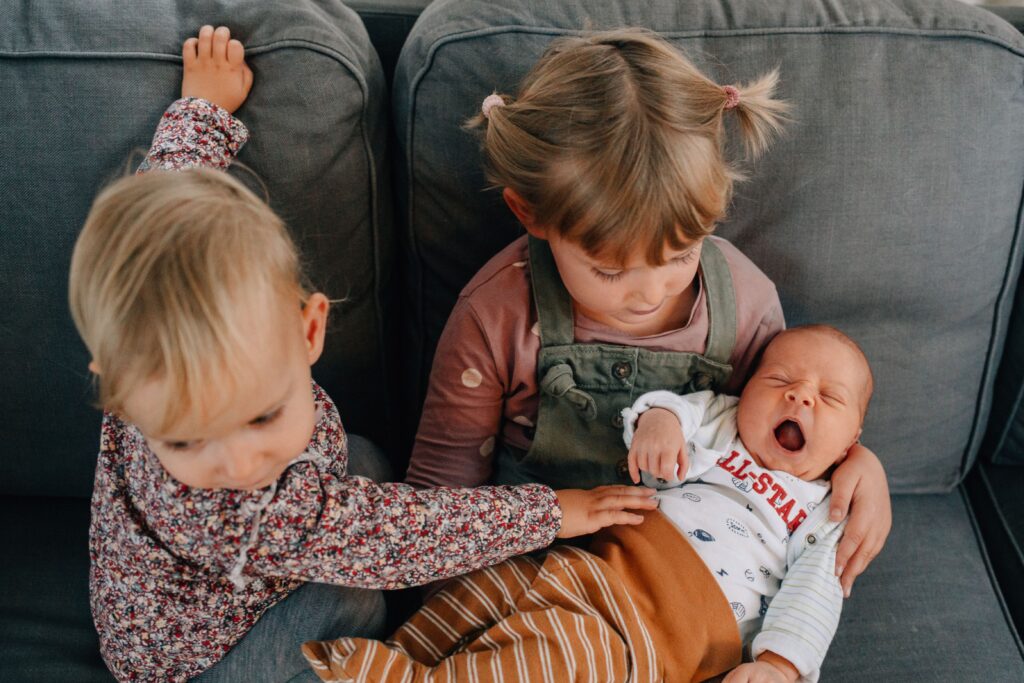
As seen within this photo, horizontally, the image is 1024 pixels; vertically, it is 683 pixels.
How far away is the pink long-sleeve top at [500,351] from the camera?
1075 millimetres

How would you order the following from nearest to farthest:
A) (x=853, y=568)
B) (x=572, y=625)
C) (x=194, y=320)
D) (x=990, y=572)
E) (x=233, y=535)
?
(x=194, y=320) → (x=233, y=535) → (x=572, y=625) → (x=853, y=568) → (x=990, y=572)

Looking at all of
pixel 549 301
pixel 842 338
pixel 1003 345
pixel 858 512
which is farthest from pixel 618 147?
pixel 1003 345

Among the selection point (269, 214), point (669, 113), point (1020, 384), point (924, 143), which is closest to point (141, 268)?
point (269, 214)

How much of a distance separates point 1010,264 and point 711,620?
27.1 inches

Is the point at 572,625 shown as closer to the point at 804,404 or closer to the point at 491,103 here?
the point at 804,404

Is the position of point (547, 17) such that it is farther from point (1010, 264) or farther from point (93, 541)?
point (93, 541)

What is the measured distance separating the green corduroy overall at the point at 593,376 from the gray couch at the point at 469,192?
0.11 metres

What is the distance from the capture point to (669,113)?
88 cm

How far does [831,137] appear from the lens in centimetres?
108

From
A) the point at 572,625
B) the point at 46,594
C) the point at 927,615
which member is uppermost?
the point at 572,625

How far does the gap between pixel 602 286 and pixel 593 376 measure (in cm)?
17

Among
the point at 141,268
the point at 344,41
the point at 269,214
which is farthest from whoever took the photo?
the point at 344,41

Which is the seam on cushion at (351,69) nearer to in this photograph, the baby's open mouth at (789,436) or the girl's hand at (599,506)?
the girl's hand at (599,506)

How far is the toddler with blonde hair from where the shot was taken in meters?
0.70
